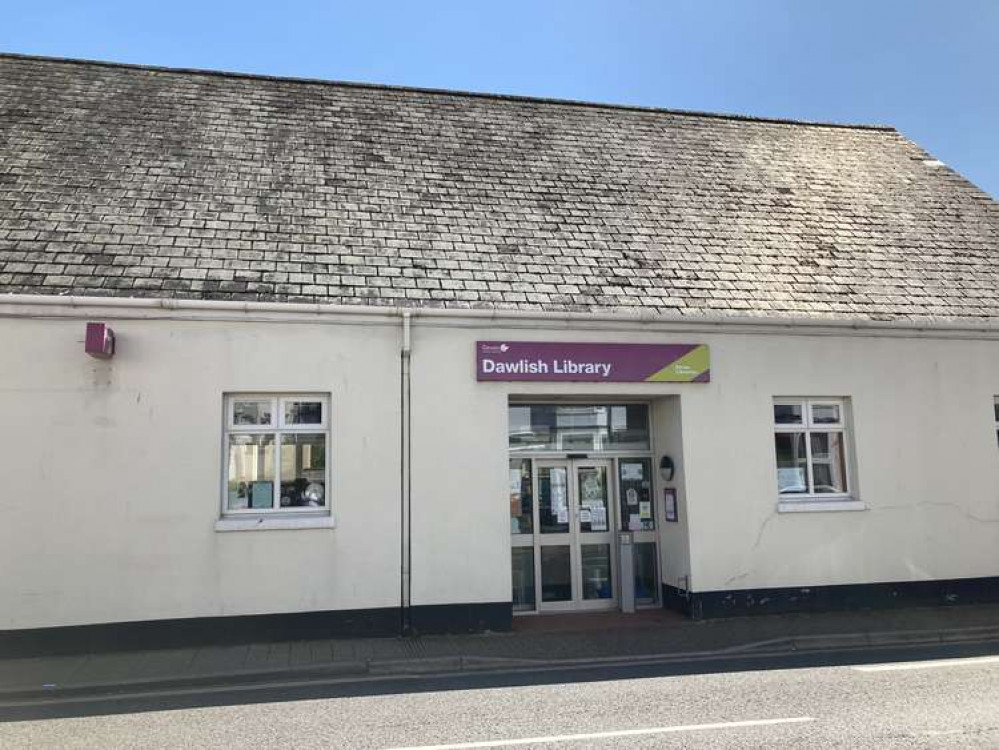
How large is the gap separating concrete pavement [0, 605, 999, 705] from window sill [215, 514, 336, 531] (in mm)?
1343

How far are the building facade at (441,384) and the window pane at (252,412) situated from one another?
5 centimetres

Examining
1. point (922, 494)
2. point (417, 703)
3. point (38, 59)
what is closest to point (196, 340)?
point (417, 703)

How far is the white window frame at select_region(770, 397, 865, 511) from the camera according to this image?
10.8 m

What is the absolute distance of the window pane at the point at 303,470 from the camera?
375 inches

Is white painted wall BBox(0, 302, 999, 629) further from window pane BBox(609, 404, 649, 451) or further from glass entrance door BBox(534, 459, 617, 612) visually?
glass entrance door BBox(534, 459, 617, 612)

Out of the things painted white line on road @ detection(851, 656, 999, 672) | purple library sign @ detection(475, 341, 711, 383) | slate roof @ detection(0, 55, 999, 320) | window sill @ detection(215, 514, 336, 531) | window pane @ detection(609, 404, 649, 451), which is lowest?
painted white line on road @ detection(851, 656, 999, 672)

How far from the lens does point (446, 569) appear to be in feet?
31.1

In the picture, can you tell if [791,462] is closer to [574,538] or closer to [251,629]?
[574,538]

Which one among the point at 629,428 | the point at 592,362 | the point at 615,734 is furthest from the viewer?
the point at 629,428

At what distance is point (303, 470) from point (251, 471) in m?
0.63

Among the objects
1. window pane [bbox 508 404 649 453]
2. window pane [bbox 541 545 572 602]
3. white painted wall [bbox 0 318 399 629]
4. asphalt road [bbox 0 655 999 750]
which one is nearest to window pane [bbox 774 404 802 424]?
window pane [bbox 508 404 649 453]

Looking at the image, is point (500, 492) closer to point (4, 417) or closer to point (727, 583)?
point (727, 583)

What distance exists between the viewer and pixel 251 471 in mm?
9445

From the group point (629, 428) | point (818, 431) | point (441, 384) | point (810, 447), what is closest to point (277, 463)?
point (441, 384)
